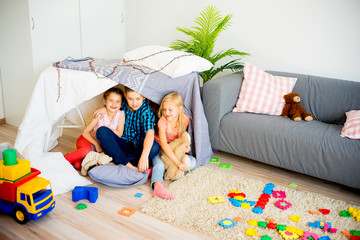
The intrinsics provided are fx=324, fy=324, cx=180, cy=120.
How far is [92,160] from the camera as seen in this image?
2.27 metres

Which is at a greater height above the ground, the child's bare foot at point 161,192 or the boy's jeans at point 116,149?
the boy's jeans at point 116,149

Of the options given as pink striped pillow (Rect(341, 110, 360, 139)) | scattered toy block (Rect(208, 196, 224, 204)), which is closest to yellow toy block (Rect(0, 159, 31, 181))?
scattered toy block (Rect(208, 196, 224, 204))

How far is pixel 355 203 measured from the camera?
211 cm

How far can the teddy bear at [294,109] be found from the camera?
2563 millimetres

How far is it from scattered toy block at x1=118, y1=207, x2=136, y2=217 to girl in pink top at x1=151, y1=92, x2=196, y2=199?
284 millimetres

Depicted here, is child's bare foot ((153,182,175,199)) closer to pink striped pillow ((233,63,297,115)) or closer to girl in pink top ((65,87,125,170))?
girl in pink top ((65,87,125,170))

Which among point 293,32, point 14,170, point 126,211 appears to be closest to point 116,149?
point 126,211

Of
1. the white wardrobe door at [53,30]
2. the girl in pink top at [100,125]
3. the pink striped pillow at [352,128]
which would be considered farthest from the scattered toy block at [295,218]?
the white wardrobe door at [53,30]

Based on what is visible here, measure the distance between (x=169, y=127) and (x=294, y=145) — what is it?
915mm

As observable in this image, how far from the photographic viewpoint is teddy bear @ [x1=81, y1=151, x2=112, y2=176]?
7.35ft

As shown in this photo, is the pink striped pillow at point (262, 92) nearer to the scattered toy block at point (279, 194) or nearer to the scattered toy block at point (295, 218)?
the scattered toy block at point (279, 194)

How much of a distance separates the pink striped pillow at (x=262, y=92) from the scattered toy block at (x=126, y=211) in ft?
4.15

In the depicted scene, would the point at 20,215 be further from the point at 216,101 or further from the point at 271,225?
the point at 216,101

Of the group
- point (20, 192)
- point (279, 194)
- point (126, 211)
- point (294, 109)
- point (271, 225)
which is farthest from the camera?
point (294, 109)
